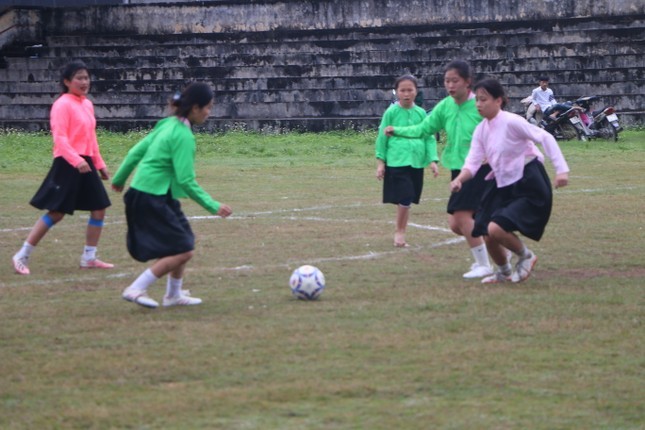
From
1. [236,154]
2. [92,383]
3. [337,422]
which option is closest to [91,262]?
[92,383]

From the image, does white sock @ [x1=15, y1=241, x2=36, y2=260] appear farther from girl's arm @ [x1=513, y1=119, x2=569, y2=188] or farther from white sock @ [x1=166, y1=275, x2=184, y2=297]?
girl's arm @ [x1=513, y1=119, x2=569, y2=188]

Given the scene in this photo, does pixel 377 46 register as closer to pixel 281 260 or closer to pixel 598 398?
pixel 281 260

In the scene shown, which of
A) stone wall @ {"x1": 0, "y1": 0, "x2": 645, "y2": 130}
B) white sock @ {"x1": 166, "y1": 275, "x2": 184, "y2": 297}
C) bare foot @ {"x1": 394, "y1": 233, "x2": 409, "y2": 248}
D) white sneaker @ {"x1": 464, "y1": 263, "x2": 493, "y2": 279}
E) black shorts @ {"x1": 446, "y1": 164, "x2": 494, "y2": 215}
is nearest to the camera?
white sock @ {"x1": 166, "y1": 275, "x2": 184, "y2": 297}

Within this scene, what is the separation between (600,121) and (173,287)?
1763cm

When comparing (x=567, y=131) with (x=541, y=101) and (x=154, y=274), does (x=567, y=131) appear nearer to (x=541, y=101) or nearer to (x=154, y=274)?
(x=541, y=101)

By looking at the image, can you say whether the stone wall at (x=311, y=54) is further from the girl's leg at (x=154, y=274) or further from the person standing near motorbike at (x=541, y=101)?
the girl's leg at (x=154, y=274)

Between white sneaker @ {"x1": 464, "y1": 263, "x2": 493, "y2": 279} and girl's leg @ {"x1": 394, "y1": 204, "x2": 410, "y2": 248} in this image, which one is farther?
girl's leg @ {"x1": 394, "y1": 204, "x2": 410, "y2": 248}

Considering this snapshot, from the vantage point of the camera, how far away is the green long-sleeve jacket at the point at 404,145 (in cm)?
1074

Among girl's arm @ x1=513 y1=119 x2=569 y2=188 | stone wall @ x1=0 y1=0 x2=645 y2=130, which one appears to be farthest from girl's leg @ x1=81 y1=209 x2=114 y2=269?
stone wall @ x1=0 y1=0 x2=645 y2=130

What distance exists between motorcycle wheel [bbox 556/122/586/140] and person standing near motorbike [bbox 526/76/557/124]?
1.58ft

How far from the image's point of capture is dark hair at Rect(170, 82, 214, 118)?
24.7 ft

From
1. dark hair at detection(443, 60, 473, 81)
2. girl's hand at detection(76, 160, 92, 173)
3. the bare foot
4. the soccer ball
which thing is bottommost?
the bare foot

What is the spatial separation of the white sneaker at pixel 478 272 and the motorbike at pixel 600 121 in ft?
50.5

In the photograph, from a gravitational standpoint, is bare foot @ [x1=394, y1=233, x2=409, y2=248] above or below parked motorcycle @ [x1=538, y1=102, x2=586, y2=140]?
above
